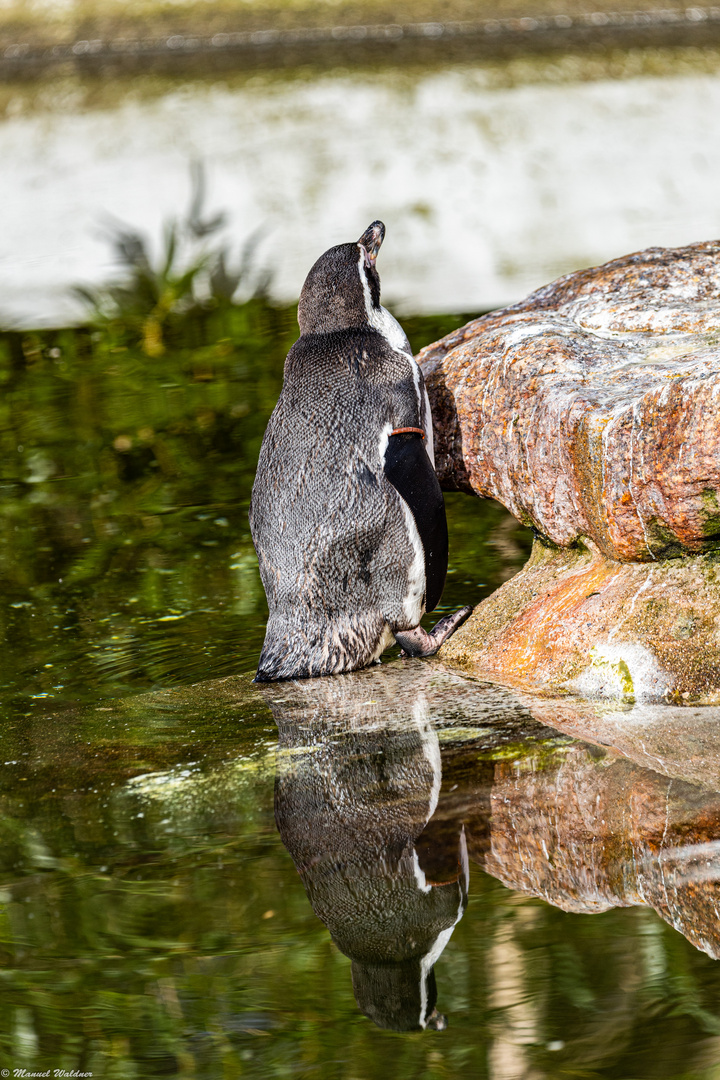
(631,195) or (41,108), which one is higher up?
(41,108)

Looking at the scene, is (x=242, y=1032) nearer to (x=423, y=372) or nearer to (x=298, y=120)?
(x=423, y=372)

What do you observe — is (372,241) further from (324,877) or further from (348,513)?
(324,877)

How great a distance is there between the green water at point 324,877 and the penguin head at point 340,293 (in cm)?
82

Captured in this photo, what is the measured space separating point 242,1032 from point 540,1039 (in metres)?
0.35

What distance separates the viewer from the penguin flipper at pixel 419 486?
2734 millimetres

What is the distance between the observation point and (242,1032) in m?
1.45

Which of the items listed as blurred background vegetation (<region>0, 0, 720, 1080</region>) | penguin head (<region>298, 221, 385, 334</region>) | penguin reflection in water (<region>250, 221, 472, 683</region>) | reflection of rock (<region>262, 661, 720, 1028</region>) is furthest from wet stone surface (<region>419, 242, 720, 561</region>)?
blurred background vegetation (<region>0, 0, 720, 1080</region>)

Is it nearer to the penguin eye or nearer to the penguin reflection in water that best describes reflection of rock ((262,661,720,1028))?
the penguin reflection in water

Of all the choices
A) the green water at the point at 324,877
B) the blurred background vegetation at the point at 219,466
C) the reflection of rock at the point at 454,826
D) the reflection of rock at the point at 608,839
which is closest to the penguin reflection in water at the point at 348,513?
the green water at the point at 324,877

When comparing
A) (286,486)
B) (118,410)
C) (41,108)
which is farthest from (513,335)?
(41,108)

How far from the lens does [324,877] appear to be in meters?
1.80

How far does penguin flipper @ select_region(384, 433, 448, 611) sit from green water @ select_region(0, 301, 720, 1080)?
278 millimetres

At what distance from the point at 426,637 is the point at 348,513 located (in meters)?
0.36

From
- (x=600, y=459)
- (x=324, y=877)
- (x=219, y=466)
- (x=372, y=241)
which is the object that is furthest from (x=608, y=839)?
(x=219, y=466)
